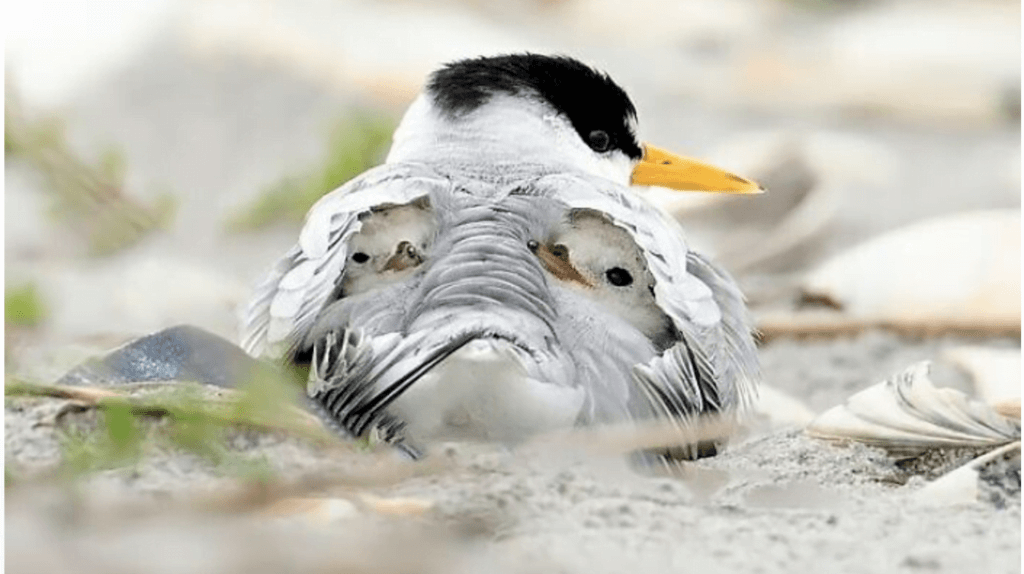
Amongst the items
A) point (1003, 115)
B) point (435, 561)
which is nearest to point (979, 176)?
point (1003, 115)

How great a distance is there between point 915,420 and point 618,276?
1.07 ft

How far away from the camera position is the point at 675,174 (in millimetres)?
1969

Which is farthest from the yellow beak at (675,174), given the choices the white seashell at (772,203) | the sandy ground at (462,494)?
the white seashell at (772,203)

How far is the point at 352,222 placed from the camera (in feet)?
4.67

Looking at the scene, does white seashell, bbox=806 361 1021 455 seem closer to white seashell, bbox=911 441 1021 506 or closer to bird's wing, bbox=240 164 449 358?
white seashell, bbox=911 441 1021 506

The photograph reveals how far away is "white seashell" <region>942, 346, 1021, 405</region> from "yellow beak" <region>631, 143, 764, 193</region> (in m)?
0.41

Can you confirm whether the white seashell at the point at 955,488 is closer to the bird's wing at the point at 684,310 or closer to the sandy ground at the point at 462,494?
the sandy ground at the point at 462,494

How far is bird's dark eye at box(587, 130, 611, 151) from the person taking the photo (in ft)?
6.15

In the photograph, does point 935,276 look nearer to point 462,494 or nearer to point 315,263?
point 315,263

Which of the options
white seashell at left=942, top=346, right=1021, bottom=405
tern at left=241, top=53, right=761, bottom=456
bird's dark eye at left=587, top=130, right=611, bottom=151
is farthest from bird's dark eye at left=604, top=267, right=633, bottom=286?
white seashell at left=942, top=346, right=1021, bottom=405

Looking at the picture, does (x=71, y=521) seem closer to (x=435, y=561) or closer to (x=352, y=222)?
(x=435, y=561)

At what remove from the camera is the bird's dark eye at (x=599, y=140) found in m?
1.87

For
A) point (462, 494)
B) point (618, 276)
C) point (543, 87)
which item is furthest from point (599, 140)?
point (462, 494)

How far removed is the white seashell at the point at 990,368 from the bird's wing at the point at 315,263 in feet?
2.68
